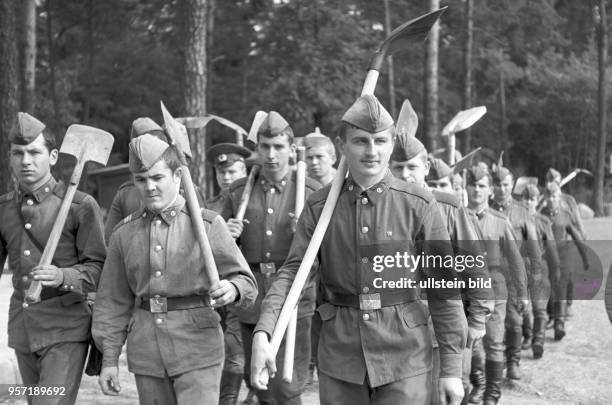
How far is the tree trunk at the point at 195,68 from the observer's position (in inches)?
448

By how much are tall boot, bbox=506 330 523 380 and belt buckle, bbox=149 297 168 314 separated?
4543mm

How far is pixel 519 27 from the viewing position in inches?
1240

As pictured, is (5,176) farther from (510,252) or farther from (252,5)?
(252,5)

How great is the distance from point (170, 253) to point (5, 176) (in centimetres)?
985

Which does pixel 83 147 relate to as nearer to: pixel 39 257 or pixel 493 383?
pixel 39 257

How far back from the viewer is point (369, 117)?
380cm

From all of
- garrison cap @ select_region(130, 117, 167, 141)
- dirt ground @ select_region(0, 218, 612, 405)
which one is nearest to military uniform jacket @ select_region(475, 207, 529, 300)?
dirt ground @ select_region(0, 218, 612, 405)

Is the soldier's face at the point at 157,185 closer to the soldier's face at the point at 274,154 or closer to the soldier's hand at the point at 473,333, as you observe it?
the soldier's hand at the point at 473,333

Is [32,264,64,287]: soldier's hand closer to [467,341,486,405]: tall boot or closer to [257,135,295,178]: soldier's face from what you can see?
[257,135,295,178]: soldier's face

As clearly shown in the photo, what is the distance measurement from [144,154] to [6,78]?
9.92 m

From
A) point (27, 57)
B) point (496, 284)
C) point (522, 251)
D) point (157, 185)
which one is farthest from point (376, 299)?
point (27, 57)

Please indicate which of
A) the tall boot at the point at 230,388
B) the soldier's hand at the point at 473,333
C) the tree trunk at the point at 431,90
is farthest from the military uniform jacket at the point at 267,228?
the tree trunk at the point at 431,90

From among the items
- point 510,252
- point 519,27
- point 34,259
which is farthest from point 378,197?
point 519,27

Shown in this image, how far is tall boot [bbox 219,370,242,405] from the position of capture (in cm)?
635
